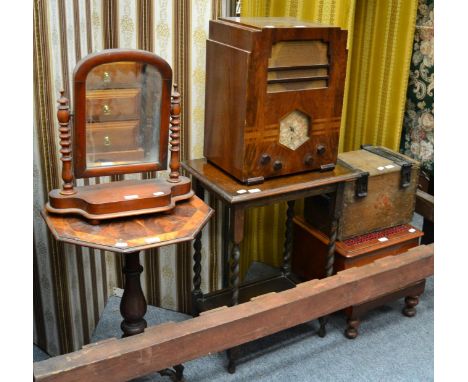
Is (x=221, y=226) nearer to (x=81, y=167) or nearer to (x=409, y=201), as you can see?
(x=409, y=201)

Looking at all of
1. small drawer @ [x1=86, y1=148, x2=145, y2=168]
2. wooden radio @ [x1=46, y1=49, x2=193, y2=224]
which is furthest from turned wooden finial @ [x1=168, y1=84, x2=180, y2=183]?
small drawer @ [x1=86, y1=148, x2=145, y2=168]

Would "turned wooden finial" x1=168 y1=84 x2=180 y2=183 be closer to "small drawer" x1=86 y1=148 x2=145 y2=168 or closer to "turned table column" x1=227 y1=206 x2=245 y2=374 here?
"small drawer" x1=86 y1=148 x2=145 y2=168

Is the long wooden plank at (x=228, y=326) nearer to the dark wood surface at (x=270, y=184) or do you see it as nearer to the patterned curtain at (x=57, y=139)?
the dark wood surface at (x=270, y=184)

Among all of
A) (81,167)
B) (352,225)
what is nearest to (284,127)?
(352,225)

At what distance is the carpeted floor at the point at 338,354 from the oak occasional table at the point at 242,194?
82 mm

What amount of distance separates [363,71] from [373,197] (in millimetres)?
770

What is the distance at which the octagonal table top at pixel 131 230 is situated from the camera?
172 centimetres

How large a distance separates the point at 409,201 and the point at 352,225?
327mm

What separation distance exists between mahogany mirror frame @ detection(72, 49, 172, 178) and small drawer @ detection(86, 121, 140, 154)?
0.03 metres

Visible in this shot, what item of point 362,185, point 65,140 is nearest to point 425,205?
point 362,185

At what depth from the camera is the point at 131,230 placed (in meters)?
1.80

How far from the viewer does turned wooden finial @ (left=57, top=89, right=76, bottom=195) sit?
68.4 inches

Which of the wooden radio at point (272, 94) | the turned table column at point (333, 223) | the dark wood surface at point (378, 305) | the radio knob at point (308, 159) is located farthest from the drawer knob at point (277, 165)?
the dark wood surface at point (378, 305)

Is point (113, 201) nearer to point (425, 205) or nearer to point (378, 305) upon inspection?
point (378, 305)
